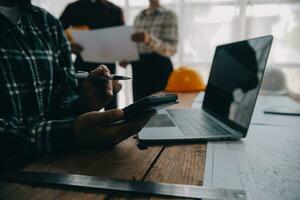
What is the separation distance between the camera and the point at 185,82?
1731mm

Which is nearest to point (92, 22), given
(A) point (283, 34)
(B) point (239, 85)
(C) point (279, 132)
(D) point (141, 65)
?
(D) point (141, 65)

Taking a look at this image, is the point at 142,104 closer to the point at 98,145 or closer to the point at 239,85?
the point at 98,145

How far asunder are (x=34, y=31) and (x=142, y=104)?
1.91 ft

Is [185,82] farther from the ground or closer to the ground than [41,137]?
closer to the ground

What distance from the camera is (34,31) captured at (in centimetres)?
93

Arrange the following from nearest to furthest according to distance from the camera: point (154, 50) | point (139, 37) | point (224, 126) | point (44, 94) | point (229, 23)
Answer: point (224, 126), point (44, 94), point (139, 37), point (154, 50), point (229, 23)

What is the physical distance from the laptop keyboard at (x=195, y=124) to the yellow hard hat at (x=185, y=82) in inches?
26.6

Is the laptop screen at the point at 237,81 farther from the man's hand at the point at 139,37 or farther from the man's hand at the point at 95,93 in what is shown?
the man's hand at the point at 139,37

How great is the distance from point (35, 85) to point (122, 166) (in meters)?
0.48

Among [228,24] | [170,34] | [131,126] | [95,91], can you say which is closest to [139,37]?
[170,34]

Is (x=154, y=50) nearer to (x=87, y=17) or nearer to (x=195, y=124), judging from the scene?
(x=87, y=17)

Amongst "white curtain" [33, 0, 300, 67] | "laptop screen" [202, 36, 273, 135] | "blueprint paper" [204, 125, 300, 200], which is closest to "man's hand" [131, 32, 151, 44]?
"laptop screen" [202, 36, 273, 135]

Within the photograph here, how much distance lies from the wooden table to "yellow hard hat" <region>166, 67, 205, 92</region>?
110 cm

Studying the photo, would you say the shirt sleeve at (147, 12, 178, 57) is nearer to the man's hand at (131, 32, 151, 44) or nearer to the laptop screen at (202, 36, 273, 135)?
the man's hand at (131, 32, 151, 44)
